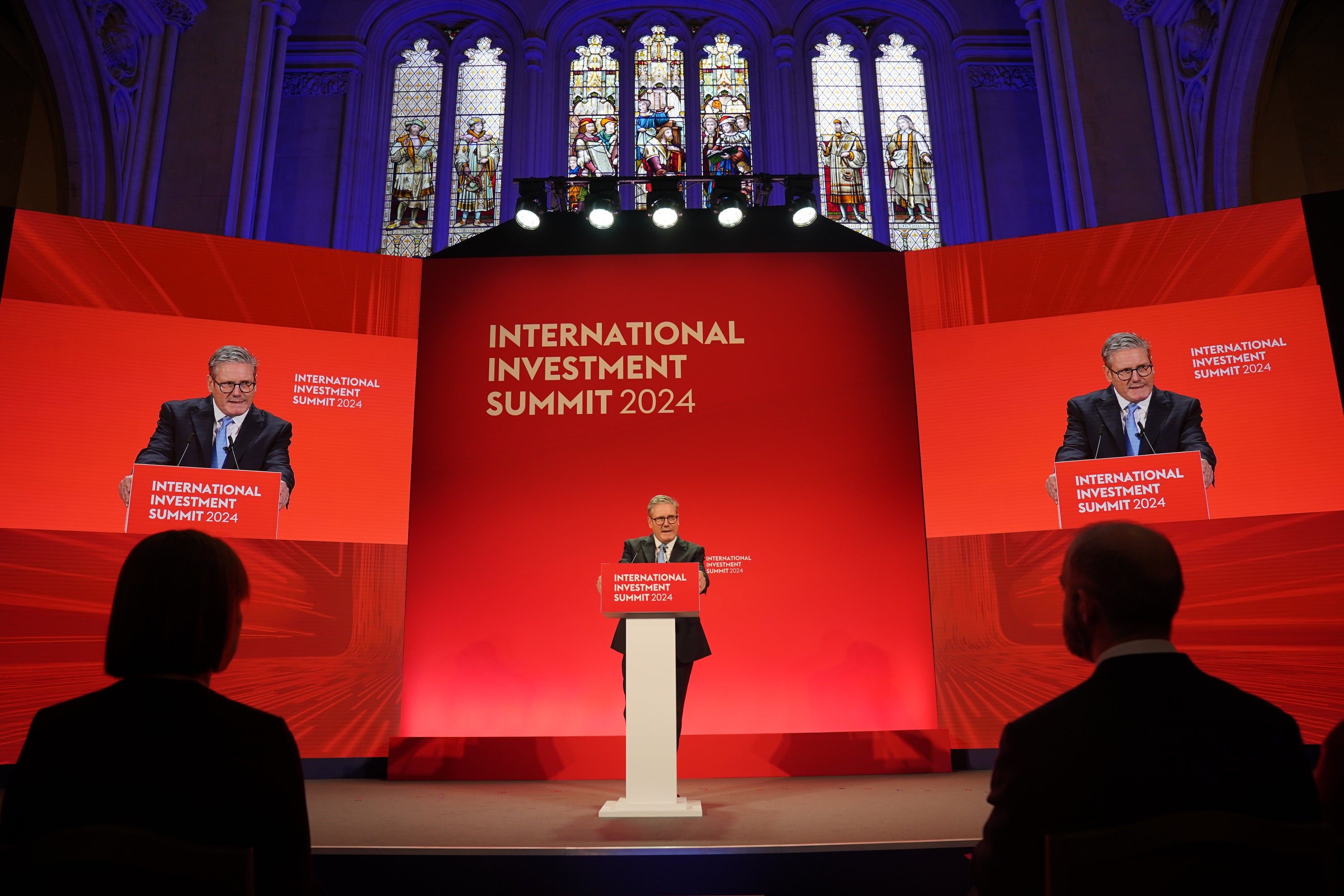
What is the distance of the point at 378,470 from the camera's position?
20.0ft

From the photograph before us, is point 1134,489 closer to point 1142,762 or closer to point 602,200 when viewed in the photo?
point 602,200

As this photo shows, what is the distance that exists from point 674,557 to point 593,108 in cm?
712

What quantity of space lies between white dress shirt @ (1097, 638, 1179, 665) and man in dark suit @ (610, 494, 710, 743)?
319cm

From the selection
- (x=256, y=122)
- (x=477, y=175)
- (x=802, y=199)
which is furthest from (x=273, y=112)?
(x=802, y=199)

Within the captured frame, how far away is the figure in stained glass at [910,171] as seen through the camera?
10.0 m

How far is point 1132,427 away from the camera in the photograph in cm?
589

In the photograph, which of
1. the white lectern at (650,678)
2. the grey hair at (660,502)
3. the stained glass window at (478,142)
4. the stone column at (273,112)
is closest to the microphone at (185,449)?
the grey hair at (660,502)

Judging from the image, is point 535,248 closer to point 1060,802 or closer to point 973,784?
point 973,784

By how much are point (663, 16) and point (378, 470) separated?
283 inches

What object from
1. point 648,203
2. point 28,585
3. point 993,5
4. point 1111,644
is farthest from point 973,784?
point 993,5

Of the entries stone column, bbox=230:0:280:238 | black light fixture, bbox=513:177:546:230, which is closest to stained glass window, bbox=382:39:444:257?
stone column, bbox=230:0:280:238

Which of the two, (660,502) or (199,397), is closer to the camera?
(660,502)

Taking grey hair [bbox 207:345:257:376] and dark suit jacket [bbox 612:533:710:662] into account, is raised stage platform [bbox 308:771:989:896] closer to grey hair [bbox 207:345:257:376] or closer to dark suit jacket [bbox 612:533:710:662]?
dark suit jacket [bbox 612:533:710:662]

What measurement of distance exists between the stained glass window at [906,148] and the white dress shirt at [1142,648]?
28.3 ft
